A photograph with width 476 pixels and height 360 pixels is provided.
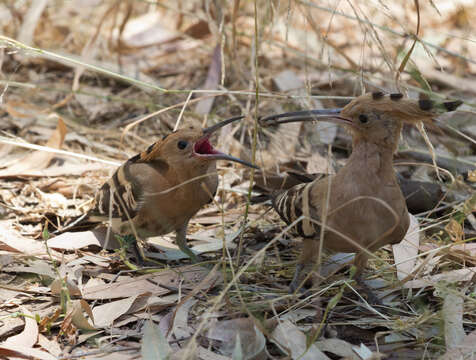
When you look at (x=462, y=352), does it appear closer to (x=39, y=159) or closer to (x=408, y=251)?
(x=408, y=251)

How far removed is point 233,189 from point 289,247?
0.72 meters

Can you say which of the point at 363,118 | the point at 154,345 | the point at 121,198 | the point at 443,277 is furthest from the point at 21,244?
the point at 443,277

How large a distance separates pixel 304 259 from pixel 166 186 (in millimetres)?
933

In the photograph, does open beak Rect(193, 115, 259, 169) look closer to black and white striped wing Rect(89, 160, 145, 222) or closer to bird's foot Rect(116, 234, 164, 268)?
black and white striped wing Rect(89, 160, 145, 222)

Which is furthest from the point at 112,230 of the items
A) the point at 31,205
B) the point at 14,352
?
the point at 14,352

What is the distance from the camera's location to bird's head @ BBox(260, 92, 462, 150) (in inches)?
114

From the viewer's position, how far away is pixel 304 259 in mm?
3342

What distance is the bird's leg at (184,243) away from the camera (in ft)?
12.4

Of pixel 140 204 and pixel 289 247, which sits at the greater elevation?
pixel 140 204

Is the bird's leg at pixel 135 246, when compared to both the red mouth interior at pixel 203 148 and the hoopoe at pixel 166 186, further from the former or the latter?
the red mouth interior at pixel 203 148

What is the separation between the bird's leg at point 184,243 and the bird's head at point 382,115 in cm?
123

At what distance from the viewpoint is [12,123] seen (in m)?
5.17

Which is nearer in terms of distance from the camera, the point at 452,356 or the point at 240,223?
the point at 452,356

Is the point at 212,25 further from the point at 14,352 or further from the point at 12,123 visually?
the point at 14,352
